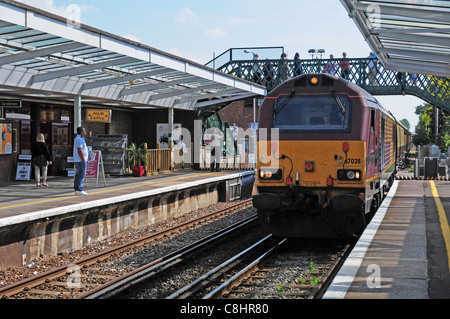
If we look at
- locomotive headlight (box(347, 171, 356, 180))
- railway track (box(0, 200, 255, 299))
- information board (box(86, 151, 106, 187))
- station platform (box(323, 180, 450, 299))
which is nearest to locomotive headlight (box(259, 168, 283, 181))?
locomotive headlight (box(347, 171, 356, 180))

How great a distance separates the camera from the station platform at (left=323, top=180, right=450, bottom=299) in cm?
641

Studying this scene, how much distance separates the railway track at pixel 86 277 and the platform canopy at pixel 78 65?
4151 mm

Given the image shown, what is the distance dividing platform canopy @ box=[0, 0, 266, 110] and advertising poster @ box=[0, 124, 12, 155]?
1.00 m

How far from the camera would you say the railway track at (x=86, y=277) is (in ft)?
25.9

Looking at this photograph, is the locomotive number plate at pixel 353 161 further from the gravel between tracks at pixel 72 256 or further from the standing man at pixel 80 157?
the standing man at pixel 80 157

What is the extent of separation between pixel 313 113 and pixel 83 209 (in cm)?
500

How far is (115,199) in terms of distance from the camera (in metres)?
12.9

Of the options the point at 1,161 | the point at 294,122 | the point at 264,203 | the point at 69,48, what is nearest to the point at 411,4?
the point at 294,122

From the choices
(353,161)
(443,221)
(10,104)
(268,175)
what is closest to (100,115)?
(10,104)

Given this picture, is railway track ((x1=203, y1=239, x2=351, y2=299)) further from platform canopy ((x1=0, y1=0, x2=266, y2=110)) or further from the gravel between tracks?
platform canopy ((x1=0, y1=0, x2=266, y2=110))

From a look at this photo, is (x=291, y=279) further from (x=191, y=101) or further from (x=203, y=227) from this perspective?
(x=191, y=101)

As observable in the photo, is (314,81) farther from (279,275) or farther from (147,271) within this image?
(147,271)

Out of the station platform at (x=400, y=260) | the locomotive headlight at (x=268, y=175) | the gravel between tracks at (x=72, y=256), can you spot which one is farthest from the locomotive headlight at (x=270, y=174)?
the gravel between tracks at (x=72, y=256)

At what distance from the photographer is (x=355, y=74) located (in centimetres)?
3522
